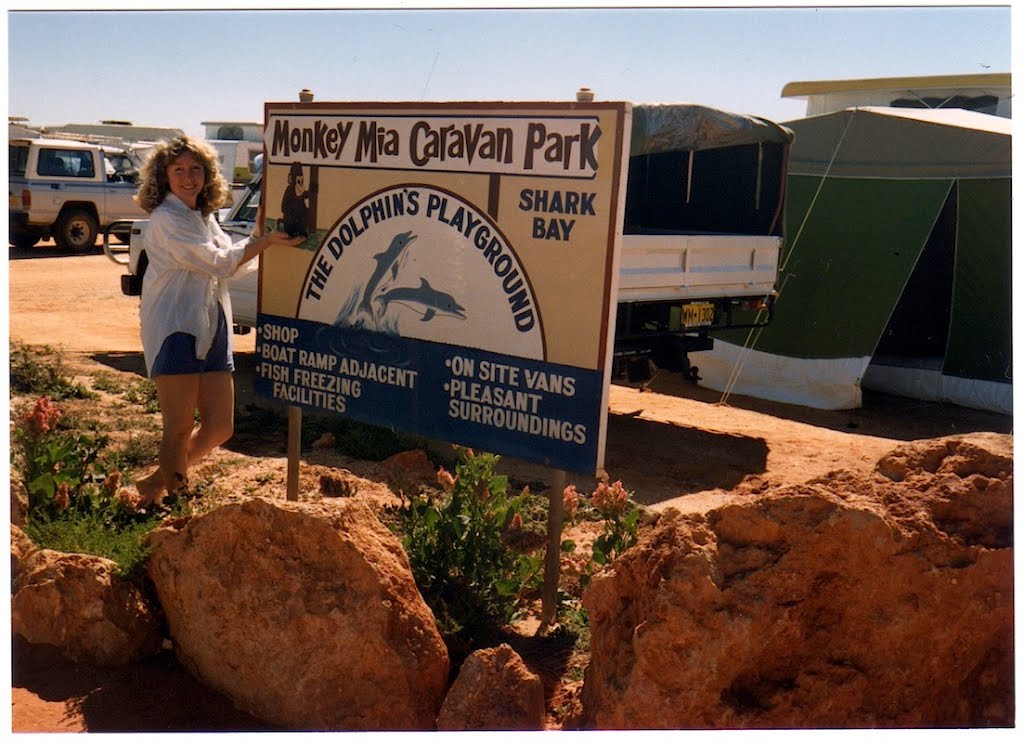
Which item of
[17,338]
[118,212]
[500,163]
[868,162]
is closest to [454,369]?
[500,163]

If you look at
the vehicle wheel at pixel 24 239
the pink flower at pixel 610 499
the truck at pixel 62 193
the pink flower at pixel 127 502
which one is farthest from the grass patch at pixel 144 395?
the vehicle wheel at pixel 24 239

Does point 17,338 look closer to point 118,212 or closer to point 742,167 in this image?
point 742,167

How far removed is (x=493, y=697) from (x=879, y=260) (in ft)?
25.4

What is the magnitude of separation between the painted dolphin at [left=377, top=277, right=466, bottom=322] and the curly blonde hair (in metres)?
0.97

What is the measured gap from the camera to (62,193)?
786 inches

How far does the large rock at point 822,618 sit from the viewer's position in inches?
119

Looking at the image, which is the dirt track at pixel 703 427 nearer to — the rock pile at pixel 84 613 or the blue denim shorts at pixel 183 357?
the blue denim shorts at pixel 183 357

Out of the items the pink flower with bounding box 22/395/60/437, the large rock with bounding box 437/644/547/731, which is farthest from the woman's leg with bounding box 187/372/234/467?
the large rock with bounding box 437/644/547/731

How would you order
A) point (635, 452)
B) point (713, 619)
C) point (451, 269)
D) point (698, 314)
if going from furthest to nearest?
point (698, 314), point (635, 452), point (451, 269), point (713, 619)

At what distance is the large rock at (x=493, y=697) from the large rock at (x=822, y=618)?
0.18 meters

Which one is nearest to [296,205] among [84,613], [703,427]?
[84,613]

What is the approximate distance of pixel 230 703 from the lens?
371 centimetres

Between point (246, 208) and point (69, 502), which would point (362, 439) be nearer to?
point (69, 502)

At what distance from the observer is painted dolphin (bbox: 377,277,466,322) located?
428 centimetres
